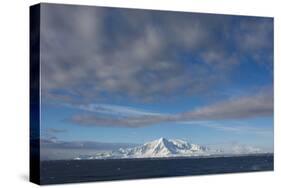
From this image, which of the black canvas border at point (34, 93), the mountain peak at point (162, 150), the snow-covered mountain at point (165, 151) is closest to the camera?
the black canvas border at point (34, 93)

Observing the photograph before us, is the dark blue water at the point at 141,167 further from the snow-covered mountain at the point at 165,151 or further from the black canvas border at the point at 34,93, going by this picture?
the black canvas border at the point at 34,93

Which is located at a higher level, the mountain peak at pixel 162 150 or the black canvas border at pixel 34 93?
the black canvas border at pixel 34 93

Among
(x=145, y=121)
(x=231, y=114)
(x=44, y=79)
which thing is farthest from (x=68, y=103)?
(x=231, y=114)

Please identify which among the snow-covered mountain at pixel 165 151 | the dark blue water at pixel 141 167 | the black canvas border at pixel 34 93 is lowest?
the dark blue water at pixel 141 167

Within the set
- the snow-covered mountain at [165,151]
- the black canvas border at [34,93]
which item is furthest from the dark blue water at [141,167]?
the black canvas border at [34,93]

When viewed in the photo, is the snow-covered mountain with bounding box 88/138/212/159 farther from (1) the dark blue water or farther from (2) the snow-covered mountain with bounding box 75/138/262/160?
(1) the dark blue water

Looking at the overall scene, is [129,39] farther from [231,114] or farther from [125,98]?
[231,114]

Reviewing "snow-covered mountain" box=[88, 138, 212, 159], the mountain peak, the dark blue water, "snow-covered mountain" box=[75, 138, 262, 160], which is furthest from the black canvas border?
the mountain peak
